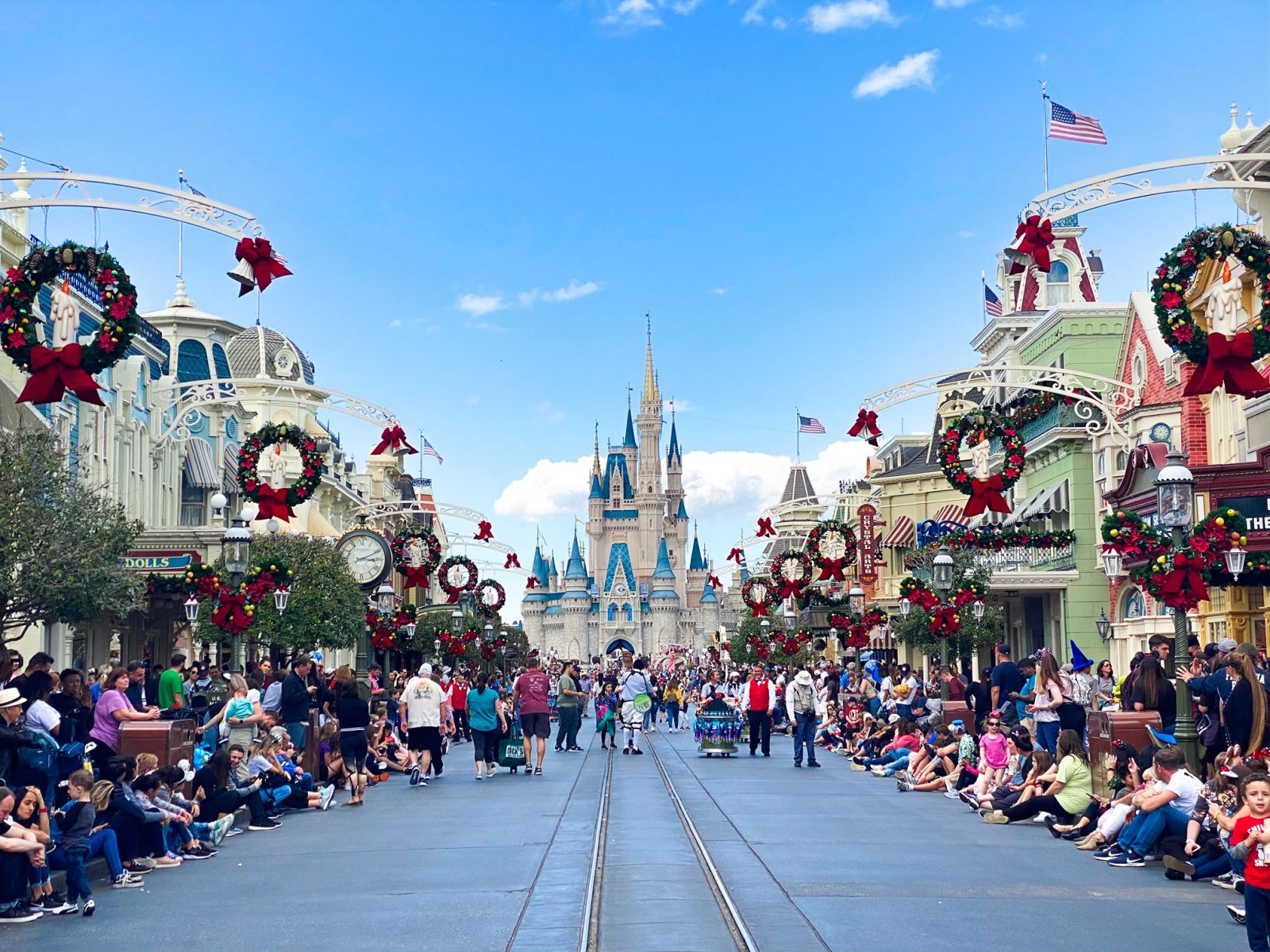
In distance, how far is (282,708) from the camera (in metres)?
19.8

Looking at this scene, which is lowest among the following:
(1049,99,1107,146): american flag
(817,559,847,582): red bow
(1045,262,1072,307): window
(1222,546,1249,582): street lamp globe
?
(1222,546,1249,582): street lamp globe

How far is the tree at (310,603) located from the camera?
38156mm

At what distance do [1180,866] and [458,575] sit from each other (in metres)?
38.6

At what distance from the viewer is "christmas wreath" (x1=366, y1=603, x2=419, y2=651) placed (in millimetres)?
38688

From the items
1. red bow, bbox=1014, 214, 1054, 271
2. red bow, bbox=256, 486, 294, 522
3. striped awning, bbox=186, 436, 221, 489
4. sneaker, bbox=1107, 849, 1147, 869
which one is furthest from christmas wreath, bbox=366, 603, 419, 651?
sneaker, bbox=1107, 849, 1147, 869

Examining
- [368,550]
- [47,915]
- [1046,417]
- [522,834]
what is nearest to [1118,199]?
[522,834]

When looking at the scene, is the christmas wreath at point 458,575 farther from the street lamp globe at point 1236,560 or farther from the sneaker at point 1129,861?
the sneaker at point 1129,861

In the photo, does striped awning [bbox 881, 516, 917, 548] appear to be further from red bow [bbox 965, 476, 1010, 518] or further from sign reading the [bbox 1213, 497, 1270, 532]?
sign reading the [bbox 1213, 497, 1270, 532]

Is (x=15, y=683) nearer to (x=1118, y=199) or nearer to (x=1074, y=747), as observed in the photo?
(x=1074, y=747)

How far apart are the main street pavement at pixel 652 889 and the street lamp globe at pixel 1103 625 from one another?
2361 cm

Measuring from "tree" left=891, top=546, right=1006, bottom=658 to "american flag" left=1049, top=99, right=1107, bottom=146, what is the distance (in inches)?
603

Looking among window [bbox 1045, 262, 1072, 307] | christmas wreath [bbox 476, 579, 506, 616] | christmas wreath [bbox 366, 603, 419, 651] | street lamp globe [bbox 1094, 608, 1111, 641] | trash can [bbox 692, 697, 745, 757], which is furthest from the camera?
christmas wreath [bbox 476, 579, 506, 616]

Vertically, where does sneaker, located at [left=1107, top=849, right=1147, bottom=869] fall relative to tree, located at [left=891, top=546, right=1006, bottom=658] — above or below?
below

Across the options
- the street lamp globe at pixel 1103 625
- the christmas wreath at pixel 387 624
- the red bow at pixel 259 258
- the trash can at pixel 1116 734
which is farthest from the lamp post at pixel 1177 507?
the christmas wreath at pixel 387 624
